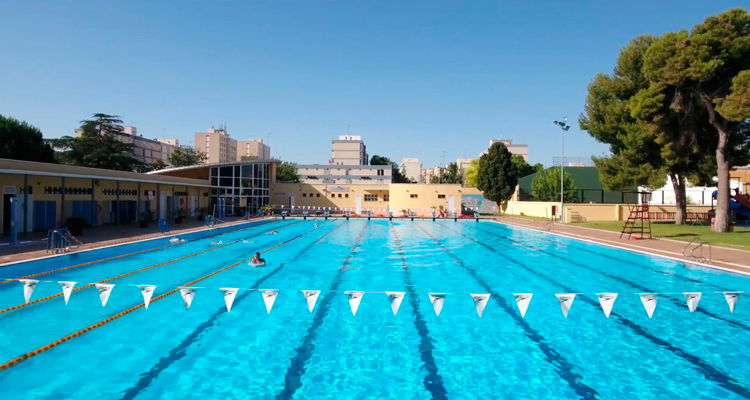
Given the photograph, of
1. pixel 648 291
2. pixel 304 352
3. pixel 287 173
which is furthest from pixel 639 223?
pixel 287 173

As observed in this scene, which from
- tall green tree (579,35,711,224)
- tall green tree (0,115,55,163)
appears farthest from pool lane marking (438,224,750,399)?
tall green tree (0,115,55,163)

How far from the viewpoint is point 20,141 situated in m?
38.2

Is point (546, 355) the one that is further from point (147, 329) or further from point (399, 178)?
point (399, 178)

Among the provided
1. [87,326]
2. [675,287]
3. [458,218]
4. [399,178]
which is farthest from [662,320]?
[399,178]

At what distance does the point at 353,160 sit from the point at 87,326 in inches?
4517

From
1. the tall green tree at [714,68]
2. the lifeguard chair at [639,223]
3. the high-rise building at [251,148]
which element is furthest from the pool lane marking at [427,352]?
the high-rise building at [251,148]

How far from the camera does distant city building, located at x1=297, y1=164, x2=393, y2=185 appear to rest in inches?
2879

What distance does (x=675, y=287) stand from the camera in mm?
11680

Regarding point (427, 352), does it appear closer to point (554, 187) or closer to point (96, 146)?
point (554, 187)

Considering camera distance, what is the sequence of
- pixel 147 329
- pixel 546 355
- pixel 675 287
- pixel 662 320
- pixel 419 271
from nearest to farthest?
pixel 546 355 → pixel 147 329 → pixel 662 320 → pixel 675 287 → pixel 419 271

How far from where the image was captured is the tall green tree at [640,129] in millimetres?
24659

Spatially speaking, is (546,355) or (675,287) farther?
(675,287)

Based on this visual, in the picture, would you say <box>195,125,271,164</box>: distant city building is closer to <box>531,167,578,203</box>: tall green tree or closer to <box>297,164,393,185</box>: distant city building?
<box>297,164,393,185</box>: distant city building

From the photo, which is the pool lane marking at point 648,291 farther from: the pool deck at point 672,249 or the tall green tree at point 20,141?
the tall green tree at point 20,141
